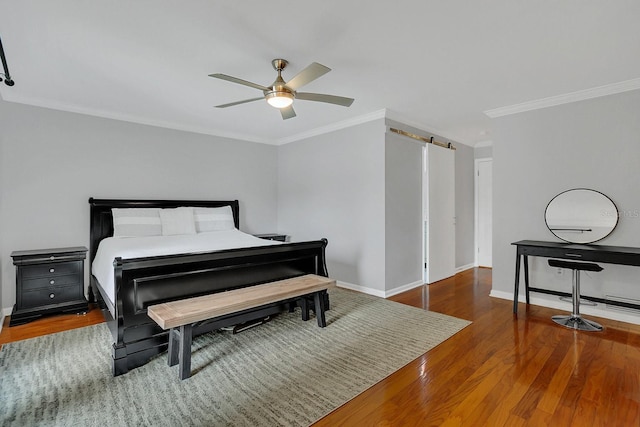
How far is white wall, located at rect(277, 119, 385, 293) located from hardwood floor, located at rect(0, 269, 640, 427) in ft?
5.34

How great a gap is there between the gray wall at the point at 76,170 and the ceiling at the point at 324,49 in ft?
0.94

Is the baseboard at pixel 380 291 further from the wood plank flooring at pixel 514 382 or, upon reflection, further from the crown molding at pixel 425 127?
the crown molding at pixel 425 127

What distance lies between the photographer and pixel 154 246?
334cm

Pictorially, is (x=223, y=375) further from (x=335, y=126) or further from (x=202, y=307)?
(x=335, y=126)

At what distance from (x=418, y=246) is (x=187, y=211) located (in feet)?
11.3

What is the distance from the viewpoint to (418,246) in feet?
15.4

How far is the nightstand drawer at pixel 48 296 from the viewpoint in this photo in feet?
10.7

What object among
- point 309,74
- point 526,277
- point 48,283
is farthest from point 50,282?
point 526,277

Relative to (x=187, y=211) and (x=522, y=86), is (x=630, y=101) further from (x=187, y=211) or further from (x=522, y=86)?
(x=187, y=211)

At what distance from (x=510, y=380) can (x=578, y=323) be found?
1571 millimetres

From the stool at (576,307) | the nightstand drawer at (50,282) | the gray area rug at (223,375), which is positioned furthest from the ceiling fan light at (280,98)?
the stool at (576,307)

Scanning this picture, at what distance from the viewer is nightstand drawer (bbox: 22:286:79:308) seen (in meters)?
3.25

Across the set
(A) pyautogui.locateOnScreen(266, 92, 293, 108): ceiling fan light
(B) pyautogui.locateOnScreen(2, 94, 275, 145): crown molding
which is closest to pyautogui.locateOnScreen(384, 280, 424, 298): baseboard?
(A) pyautogui.locateOnScreen(266, 92, 293, 108): ceiling fan light

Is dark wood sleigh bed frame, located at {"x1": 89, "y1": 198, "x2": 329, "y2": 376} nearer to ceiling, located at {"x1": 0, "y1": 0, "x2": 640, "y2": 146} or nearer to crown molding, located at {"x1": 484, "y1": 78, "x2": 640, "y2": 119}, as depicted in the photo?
ceiling, located at {"x1": 0, "y1": 0, "x2": 640, "y2": 146}
